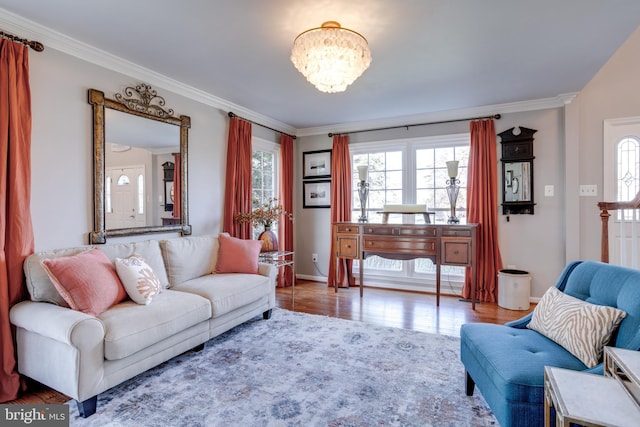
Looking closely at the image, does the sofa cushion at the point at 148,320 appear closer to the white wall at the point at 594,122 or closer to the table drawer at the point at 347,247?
the table drawer at the point at 347,247

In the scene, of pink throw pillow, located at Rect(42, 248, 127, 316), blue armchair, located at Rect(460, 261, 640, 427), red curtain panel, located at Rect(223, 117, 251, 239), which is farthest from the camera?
red curtain panel, located at Rect(223, 117, 251, 239)

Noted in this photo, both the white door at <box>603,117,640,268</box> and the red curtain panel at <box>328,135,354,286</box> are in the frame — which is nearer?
the white door at <box>603,117,640,268</box>

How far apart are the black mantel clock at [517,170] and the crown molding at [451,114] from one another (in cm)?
27

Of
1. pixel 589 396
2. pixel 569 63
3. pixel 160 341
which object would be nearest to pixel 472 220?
pixel 569 63

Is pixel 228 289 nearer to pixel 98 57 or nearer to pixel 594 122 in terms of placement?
pixel 98 57

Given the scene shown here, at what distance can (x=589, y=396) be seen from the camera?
3.55 feet

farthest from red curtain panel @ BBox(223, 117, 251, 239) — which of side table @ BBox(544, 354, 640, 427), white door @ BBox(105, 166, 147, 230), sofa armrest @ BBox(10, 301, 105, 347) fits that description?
side table @ BBox(544, 354, 640, 427)

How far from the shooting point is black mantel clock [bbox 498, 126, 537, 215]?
3.92 metres

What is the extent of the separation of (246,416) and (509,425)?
4.26ft

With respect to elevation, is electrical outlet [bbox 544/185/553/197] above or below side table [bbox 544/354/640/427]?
above

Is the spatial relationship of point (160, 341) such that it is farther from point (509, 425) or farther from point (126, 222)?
point (509, 425)

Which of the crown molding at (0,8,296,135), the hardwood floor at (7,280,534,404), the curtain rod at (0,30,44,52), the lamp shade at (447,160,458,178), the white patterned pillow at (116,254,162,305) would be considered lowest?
the hardwood floor at (7,280,534,404)

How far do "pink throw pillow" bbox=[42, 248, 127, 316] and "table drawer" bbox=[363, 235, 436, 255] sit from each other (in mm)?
2791

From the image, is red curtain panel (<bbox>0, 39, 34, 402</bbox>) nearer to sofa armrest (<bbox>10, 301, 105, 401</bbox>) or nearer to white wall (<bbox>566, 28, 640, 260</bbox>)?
Result: sofa armrest (<bbox>10, 301, 105, 401</bbox>)
